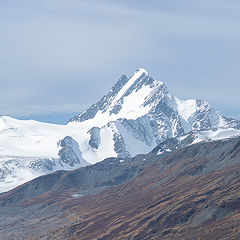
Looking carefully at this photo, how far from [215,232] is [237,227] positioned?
25.1 feet

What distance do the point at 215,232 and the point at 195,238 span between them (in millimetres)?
7235

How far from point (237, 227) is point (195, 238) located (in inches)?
562

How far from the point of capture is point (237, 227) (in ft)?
643

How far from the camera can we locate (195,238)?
197250mm

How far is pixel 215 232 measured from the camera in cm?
19875
